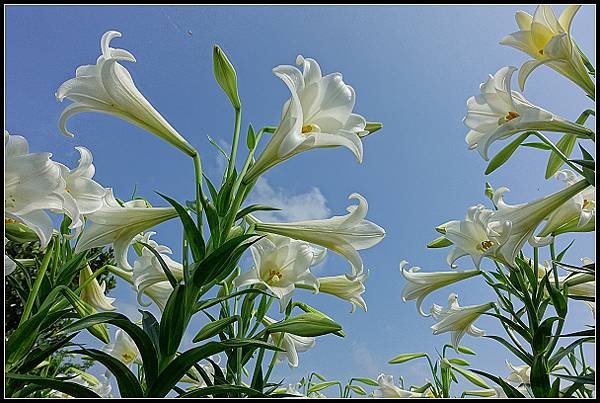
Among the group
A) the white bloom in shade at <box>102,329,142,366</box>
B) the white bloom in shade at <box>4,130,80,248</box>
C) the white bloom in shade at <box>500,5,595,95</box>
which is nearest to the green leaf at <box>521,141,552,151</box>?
the white bloom in shade at <box>500,5,595,95</box>

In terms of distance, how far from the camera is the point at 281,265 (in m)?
1.22

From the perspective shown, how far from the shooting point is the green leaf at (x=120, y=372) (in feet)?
2.68

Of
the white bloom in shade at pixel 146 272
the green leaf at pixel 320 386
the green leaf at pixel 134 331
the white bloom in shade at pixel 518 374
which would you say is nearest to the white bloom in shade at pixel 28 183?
the green leaf at pixel 134 331

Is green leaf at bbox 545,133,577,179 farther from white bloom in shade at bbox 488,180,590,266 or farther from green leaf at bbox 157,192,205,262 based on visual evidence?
green leaf at bbox 157,192,205,262

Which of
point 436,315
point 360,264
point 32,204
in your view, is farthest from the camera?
point 436,315

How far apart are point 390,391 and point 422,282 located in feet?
1.68

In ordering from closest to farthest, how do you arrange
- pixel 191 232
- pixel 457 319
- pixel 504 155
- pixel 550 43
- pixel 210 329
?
pixel 191 232 → pixel 210 329 → pixel 550 43 → pixel 504 155 → pixel 457 319

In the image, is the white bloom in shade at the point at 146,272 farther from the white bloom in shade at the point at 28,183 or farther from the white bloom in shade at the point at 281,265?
the white bloom in shade at the point at 28,183

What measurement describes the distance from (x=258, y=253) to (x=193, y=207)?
0.26m

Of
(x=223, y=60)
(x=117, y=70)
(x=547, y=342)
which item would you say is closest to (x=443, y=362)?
(x=547, y=342)

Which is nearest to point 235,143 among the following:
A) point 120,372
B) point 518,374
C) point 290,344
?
point 120,372

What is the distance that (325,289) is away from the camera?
1.37 m

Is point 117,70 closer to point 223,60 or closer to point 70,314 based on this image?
point 223,60

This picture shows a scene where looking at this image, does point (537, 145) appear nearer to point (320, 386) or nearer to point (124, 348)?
point (320, 386)
